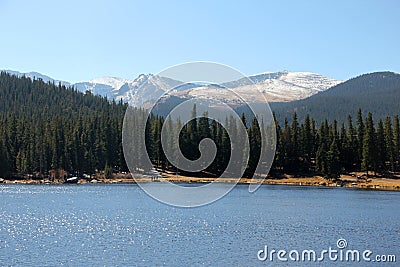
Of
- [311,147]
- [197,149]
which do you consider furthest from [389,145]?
[197,149]

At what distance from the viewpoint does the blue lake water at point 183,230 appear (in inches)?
1467

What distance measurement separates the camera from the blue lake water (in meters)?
37.2

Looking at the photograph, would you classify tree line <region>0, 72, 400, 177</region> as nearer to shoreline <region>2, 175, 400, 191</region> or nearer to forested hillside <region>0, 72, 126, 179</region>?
forested hillside <region>0, 72, 126, 179</region>

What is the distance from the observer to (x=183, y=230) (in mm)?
49062

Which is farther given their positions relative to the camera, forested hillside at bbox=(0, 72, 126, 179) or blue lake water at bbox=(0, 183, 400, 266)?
forested hillside at bbox=(0, 72, 126, 179)

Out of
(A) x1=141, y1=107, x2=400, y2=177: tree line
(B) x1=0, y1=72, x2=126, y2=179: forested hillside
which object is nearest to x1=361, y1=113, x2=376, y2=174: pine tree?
(A) x1=141, y1=107, x2=400, y2=177: tree line

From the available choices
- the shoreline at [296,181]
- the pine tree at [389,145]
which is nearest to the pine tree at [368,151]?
the shoreline at [296,181]

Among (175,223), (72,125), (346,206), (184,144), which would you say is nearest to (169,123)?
(184,144)

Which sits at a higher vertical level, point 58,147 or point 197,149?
point 197,149

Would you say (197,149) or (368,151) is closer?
(368,151)

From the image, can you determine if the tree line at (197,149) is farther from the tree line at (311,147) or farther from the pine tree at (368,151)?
the pine tree at (368,151)

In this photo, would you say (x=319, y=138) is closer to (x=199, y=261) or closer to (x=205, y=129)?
(x=205, y=129)

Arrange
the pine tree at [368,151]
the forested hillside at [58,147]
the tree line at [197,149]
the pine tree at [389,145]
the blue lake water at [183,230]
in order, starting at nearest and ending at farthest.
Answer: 1. the blue lake water at [183,230]
2. the pine tree at [368,151]
3. the pine tree at [389,145]
4. the tree line at [197,149]
5. the forested hillside at [58,147]

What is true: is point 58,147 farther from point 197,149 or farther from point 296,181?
point 296,181
